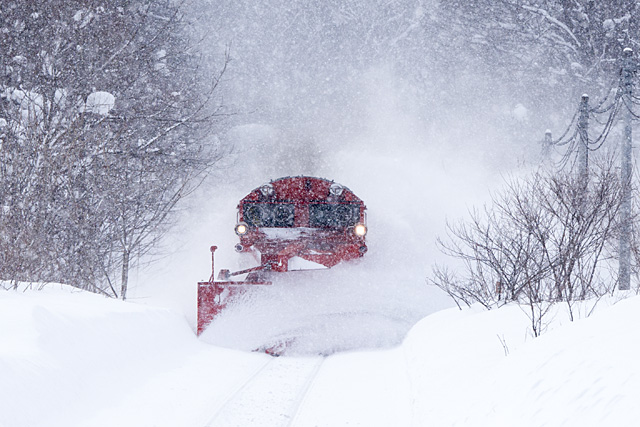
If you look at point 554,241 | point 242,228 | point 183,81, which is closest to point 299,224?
point 242,228

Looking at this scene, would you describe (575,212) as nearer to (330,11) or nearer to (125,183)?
(125,183)

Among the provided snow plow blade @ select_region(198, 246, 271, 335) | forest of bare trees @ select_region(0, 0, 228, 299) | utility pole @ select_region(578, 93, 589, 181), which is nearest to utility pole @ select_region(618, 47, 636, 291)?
utility pole @ select_region(578, 93, 589, 181)

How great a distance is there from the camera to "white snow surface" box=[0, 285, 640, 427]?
4.17 meters

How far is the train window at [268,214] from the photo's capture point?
13055 millimetres

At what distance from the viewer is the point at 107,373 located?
702 cm

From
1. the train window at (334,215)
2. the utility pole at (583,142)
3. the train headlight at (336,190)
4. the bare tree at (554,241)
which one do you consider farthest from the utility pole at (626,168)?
the train headlight at (336,190)

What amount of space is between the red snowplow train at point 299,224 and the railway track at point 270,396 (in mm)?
2852

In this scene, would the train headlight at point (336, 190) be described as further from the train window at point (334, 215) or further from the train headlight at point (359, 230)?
the train headlight at point (359, 230)

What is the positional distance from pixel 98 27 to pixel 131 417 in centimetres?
994

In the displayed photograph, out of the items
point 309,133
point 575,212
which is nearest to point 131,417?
point 575,212

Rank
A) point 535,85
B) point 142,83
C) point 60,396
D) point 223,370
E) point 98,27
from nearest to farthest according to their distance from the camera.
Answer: point 60,396 < point 223,370 < point 98,27 < point 142,83 < point 535,85

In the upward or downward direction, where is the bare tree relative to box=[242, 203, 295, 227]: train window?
downward

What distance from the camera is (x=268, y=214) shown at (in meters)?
13.2

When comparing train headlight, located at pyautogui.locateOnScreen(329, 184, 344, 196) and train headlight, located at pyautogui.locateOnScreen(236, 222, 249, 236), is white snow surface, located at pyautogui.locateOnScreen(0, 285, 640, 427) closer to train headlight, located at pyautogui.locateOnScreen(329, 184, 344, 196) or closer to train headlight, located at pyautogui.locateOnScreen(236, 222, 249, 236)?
train headlight, located at pyautogui.locateOnScreen(236, 222, 249, 236)
